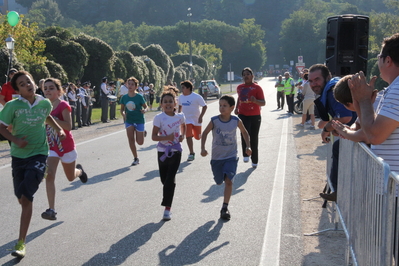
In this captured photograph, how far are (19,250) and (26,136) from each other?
1.18 meters

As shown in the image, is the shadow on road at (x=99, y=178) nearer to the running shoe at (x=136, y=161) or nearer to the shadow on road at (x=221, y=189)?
the running shoe at (x=136, y=161)

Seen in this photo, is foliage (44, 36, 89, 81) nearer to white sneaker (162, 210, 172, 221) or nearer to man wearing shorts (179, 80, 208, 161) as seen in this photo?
man wearing shorts (179, 80, 208, 161)

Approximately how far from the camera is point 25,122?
5734mm

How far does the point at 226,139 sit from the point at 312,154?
574 cm

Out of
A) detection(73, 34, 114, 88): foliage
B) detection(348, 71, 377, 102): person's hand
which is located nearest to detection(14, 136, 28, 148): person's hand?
detection(348, 71, 377, 102): person's hand

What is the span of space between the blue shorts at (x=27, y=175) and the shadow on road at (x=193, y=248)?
4.88ft

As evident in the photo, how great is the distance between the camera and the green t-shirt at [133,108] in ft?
36.5

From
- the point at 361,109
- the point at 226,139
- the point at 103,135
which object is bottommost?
the point at 103,135

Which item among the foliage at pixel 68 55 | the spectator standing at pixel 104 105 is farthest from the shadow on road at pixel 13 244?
the foliage at pixel 68 55

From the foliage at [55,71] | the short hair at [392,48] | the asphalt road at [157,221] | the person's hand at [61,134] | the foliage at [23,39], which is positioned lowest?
the asphalt road at [157,221]

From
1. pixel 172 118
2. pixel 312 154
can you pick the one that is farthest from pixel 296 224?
pixel 312 154

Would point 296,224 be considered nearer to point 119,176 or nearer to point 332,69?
point 119,176

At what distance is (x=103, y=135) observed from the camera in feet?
57.2

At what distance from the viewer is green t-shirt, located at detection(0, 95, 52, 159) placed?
5730mm
